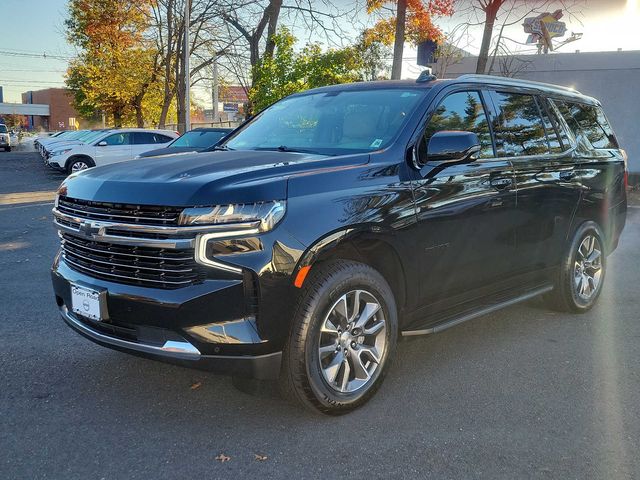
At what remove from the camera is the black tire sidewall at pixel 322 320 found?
3.21 m

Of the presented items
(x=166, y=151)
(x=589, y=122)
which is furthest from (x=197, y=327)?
(x=166, y=151)

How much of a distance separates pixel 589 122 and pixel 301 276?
3.98 meters

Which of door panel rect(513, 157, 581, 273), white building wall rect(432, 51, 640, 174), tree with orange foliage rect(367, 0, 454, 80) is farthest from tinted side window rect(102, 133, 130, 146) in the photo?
door panel rect(513, 157, 581, 273)

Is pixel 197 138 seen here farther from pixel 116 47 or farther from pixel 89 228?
pixel 116 47

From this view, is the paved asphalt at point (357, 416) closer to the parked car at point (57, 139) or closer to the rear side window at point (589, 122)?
the rear side window at point (589, 122)

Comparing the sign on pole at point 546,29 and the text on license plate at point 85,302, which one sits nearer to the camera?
the text on license plate at point 85,302

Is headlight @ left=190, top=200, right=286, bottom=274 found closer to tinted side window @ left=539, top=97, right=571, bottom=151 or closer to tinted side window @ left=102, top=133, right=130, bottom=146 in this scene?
tinted side window @ left=539, top=97, right=571, bottom=151

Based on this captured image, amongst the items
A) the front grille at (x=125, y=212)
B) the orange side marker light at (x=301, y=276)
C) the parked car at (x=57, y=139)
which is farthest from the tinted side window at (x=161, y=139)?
the orange side marker light at (x=301, y=276)

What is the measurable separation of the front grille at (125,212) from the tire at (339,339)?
78 cm

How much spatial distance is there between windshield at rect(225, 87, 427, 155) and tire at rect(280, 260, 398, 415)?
2.96ft

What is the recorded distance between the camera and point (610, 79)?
679 inches

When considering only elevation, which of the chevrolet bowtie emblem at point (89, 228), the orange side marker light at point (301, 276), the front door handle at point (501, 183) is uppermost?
the front door handle at point (501, 183)

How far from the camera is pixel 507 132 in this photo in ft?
15.2

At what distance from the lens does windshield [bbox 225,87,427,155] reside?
3943mm
